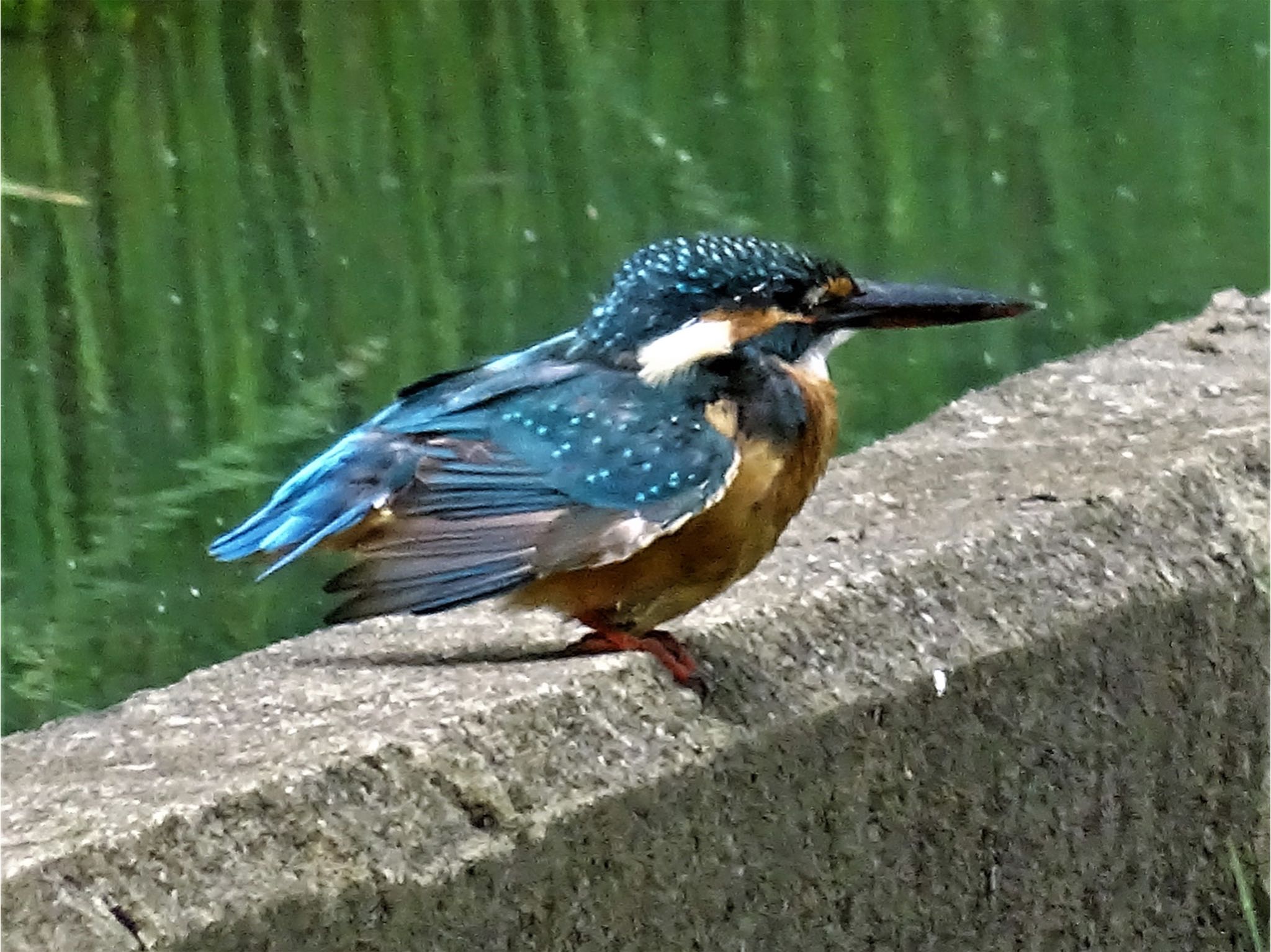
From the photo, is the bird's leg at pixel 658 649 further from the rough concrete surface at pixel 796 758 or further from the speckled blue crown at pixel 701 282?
the speckled blue crown at pixel 701 282

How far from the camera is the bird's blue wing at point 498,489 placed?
1033mm

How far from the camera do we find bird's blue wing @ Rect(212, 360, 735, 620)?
103cm

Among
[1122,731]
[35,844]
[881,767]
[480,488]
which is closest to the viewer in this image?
[35,844]

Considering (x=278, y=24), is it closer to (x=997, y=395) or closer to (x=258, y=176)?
(x=258, y=176)

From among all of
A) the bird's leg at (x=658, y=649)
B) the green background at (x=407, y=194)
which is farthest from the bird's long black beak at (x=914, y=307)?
the green background at (x=407, y=194)

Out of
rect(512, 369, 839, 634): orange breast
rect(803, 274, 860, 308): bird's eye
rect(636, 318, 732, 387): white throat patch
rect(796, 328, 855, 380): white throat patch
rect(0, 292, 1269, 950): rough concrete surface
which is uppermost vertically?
rect(803, 274, 860, 308): bird's eye

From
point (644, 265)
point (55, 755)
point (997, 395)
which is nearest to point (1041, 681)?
point (644, 265)

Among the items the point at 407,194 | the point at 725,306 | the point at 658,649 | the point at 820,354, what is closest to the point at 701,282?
the point at 725,306

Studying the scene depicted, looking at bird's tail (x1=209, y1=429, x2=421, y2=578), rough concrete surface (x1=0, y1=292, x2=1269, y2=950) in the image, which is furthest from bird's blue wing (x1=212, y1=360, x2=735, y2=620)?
rough concrete surface (x1=0, y1=292, x2=1269, y2=950)

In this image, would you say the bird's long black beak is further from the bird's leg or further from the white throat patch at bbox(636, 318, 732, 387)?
the bird's leg

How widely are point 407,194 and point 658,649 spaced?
24.6 inches

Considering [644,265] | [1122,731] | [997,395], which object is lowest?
[1122,731]

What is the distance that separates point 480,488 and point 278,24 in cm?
62

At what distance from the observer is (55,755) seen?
111 centimetres
